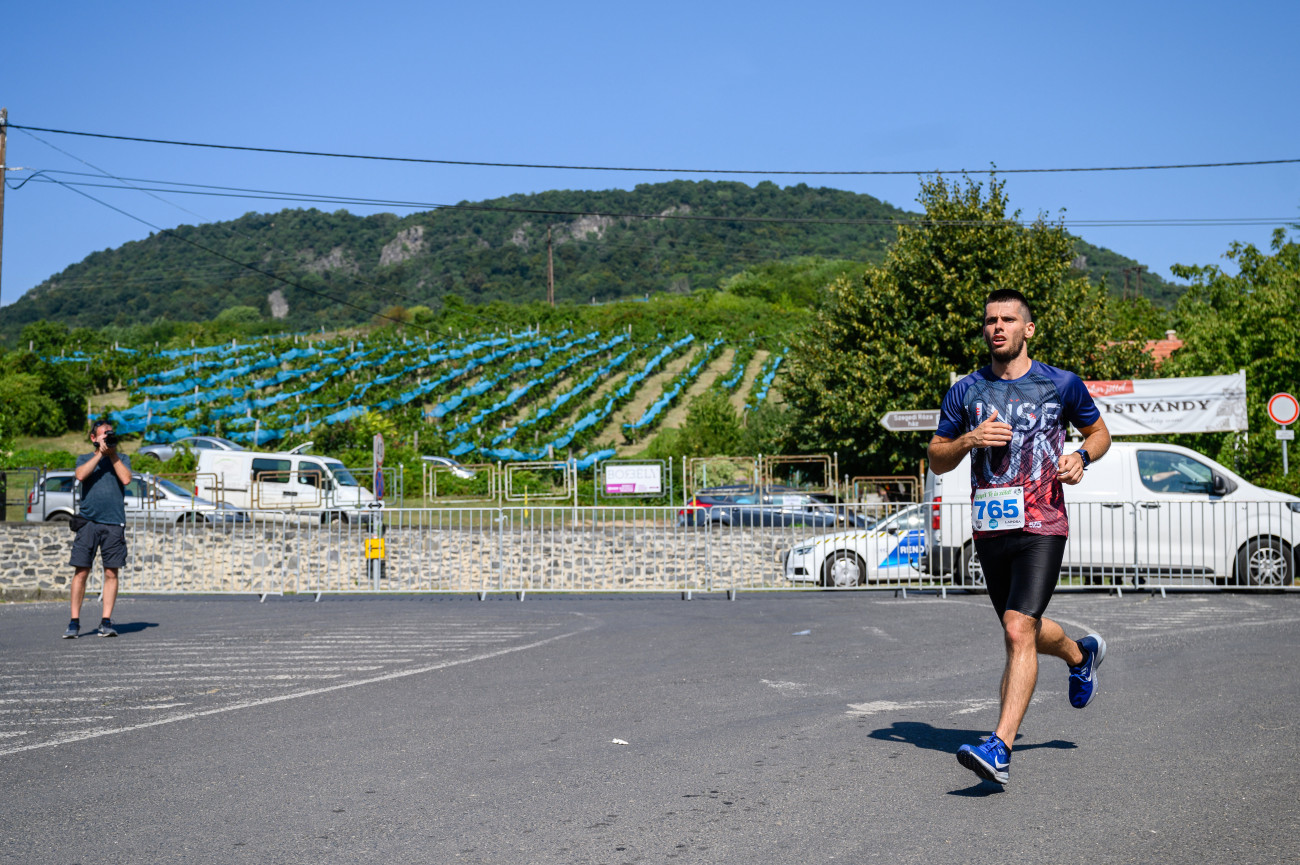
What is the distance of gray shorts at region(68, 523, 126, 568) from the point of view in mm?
10586

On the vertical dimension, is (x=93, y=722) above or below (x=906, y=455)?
below

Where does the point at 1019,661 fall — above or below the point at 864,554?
above

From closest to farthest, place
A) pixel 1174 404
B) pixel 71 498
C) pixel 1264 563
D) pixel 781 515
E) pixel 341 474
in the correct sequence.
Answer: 1. pixel 1264 563
2. pixel 781 515
3. pixel 1174 404
4. pixel 71 498
5. pixel 341 474

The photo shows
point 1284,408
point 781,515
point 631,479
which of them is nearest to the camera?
point 781,515

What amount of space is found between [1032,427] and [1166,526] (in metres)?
11.5

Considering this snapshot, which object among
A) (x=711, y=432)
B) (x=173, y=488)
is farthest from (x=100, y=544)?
(x=711, y=432)

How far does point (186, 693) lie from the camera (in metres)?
7.24

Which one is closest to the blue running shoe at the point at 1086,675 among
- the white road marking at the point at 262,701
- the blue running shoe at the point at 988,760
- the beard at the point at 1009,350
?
the blue running shoe at the point at 988,760

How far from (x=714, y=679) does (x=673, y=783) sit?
9.81 feet

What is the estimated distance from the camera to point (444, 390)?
52.0 metres

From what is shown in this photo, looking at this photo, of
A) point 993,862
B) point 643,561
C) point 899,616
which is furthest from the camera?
point 643,561

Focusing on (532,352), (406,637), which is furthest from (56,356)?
(406,637)

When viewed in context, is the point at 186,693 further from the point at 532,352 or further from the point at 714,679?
the point at 532,352

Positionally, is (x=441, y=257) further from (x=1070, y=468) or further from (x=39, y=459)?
(x=1070, y=468)
